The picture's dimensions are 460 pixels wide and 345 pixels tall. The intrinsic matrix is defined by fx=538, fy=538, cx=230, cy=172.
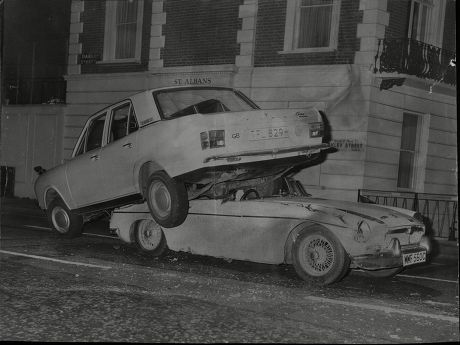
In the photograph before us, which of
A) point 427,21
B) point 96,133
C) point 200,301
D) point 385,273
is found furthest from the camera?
point 96,133

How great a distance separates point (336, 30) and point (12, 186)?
3.84 metres

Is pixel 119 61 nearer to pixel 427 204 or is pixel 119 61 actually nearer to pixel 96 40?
pixel 96 40

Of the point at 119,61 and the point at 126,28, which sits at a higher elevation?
the point at 126,28

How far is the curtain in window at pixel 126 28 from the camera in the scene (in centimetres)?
579

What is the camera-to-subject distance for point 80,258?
632 cm

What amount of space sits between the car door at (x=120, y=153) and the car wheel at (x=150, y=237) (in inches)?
24.3

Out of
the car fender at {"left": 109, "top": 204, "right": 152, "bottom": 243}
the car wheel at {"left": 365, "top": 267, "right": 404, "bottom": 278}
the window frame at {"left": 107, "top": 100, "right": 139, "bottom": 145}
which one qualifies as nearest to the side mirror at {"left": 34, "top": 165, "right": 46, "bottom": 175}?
the window frame at {"left": 107, "top": 100, "right": 139, "bottom": 145}

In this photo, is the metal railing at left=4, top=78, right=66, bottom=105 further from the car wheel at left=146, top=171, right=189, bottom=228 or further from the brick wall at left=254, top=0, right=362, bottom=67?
the brick wall at left=254, top=0, right=362, bottom=67

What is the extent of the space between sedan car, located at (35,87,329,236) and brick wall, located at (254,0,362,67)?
1.57 feet

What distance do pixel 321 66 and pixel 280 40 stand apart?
59cm

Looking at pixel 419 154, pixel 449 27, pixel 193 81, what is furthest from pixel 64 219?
pixel 449 27

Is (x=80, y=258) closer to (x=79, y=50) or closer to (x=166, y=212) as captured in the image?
(x=166, y=212)

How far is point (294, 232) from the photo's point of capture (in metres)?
5.43

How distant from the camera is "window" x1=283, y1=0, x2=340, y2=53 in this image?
4.98 metres
